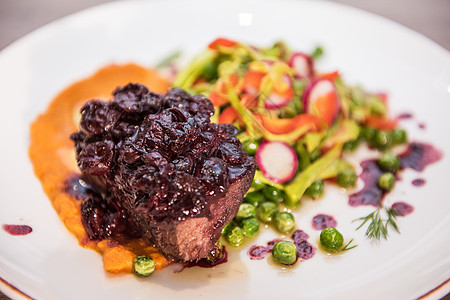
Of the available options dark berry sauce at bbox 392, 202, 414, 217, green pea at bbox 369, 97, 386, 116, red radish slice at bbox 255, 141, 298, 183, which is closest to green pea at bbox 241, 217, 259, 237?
red radish slice at bbox 255, 141, 298, 183

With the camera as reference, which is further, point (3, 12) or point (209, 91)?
point (3, 12)

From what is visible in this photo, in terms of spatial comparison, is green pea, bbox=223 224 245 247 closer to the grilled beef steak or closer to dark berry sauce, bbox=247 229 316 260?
dark berry sauce, bbox=247 229 316 260

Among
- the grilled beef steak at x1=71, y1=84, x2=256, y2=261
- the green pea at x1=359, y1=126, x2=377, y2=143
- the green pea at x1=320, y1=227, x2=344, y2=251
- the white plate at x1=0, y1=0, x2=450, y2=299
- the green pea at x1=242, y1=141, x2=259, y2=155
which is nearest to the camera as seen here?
the grilled beef steak at x1=71, y1=84, x2=256, y2=261

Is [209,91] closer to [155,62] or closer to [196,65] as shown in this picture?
[196,65]

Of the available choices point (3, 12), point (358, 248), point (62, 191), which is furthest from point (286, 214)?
point (3, 12)

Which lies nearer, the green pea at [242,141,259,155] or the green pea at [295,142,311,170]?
the green pea at [242,141,259,155]

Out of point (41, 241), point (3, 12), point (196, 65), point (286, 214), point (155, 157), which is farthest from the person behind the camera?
point (3, 12)

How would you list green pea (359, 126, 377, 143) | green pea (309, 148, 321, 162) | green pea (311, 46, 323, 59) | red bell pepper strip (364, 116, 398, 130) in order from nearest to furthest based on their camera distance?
1. green pea (309, 148, 321, 162)
2. green pea (359, 126, 377, 143)
3. red bell pepper strip (364, 116, 398, 130)
4. green pea (311, 46, 323, 59)
